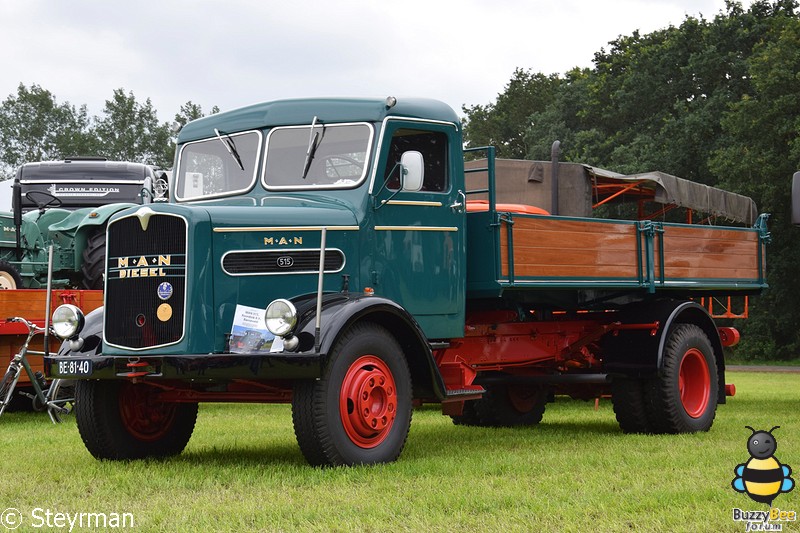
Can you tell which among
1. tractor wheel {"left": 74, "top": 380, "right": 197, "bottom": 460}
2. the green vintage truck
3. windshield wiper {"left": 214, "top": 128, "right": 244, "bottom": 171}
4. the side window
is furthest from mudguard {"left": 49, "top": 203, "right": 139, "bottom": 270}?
the side window

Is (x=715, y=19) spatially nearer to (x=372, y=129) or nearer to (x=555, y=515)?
(x=372, y=129)

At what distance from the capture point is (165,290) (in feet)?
25.3

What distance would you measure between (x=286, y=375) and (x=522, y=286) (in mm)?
2780

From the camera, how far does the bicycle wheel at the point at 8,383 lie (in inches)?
459

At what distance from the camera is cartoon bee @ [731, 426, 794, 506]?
5.80 meters

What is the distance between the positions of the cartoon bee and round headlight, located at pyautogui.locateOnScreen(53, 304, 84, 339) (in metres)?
4.86

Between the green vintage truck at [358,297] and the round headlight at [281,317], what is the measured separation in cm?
1

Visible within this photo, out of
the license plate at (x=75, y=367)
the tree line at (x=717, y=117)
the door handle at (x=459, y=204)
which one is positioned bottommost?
the license plate at (x=75, y=367)

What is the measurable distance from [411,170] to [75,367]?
2865 mm

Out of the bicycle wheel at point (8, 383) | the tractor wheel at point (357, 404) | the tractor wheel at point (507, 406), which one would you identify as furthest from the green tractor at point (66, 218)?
the tractor wheel at point (357, 404)

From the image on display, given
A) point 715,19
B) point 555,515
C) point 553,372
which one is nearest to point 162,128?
point 715,19

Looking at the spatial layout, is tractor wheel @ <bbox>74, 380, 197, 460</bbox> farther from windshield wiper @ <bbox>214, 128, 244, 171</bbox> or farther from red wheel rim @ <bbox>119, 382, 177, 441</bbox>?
windshield wiper @ <bbox>214, 128, 244, 171</bbox>

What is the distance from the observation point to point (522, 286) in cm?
938

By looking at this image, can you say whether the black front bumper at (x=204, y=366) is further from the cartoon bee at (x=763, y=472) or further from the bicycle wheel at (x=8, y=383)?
the bicycle wheel at (x=8, y=383)
